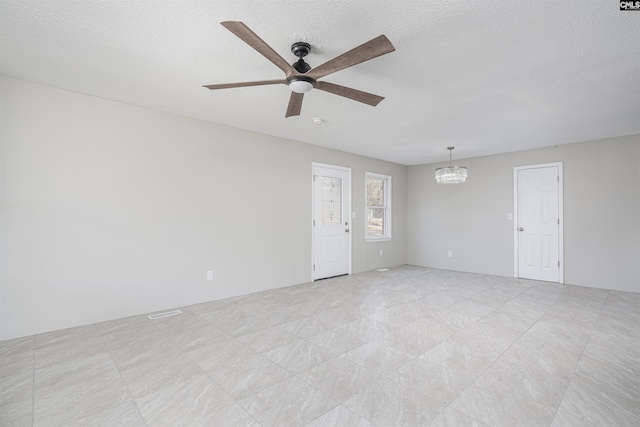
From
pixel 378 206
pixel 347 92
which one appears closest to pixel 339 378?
pixel 347 92

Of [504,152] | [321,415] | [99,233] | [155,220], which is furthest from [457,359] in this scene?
[504,152]

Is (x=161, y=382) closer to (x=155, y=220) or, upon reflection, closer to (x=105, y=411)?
(x=105, y=411)

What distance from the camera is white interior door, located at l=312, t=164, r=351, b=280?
5.20 m

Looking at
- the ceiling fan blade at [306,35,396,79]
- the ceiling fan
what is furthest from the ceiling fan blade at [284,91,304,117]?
the ceiling fan blade at [306,35,396,79]

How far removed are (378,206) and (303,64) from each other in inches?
183

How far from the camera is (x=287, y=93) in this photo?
9.91ft

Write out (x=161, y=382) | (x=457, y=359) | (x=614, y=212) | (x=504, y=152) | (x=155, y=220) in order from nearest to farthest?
1. (x=161, y=382)
2. (x=457, y=359)
3. (x=155, y=220)
4. (x=614, y=212)
5. (x=504, y=152)

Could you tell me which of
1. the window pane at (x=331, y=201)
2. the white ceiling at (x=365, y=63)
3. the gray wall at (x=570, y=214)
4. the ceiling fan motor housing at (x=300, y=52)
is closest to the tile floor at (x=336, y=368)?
the gray wall at (x=570, y=214)

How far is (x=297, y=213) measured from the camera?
4.90 metres

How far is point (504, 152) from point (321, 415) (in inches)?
227

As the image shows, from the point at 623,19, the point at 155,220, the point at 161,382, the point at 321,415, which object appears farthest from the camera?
the point at 155,220

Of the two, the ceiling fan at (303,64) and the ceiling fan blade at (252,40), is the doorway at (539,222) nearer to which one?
the ceiling fan at (303,64)

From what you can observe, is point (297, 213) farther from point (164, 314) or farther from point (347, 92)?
point (347, 92)

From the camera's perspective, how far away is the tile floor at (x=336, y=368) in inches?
67.2
